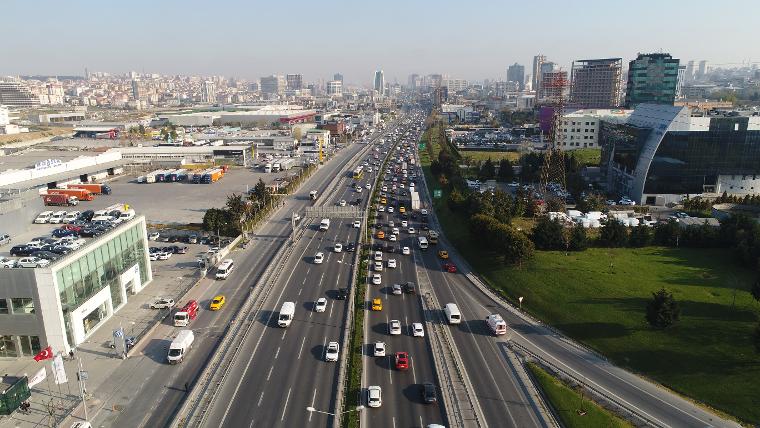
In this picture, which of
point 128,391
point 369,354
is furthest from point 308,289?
point 128,391

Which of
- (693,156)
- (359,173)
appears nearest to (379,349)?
(693,156)

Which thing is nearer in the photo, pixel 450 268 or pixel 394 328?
pixel 394 328

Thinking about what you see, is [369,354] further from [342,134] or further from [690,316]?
[342,134]

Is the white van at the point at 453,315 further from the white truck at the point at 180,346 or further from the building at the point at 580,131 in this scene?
the building at the point at 580,131

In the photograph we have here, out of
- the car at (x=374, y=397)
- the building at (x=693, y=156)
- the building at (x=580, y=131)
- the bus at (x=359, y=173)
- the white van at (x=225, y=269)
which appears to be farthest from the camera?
the building at (x=580, y=131)

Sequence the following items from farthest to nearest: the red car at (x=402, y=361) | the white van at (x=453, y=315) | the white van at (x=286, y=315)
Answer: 1. the white van at (x=453, y=315)
2. the white van at (x=286, y=315)
3. the red car at (x=402, y=361)

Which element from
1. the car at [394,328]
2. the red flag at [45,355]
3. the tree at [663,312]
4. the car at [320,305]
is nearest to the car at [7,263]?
the red flag at [45,355]

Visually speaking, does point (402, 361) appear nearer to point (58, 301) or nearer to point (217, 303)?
point (217, 303)
